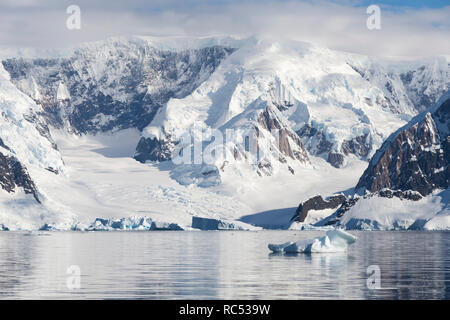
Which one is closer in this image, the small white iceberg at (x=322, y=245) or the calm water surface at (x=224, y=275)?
the calm water surface at (x=224, y=275)

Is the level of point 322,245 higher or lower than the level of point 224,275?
higher

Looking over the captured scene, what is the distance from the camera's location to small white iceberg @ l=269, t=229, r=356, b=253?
458 ft

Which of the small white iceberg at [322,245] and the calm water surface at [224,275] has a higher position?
the small white iceberg at [322,245]

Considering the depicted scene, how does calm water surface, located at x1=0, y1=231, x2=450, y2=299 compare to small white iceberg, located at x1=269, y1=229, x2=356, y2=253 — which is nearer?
calm water surface, located at x1=0, y1=231, x2=450, y2=299

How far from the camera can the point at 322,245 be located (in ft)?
459

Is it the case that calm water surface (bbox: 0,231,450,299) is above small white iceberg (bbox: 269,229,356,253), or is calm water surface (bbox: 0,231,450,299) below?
below

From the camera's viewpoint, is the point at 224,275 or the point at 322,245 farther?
the point at 322,245

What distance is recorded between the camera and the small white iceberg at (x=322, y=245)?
13950 centimetres
